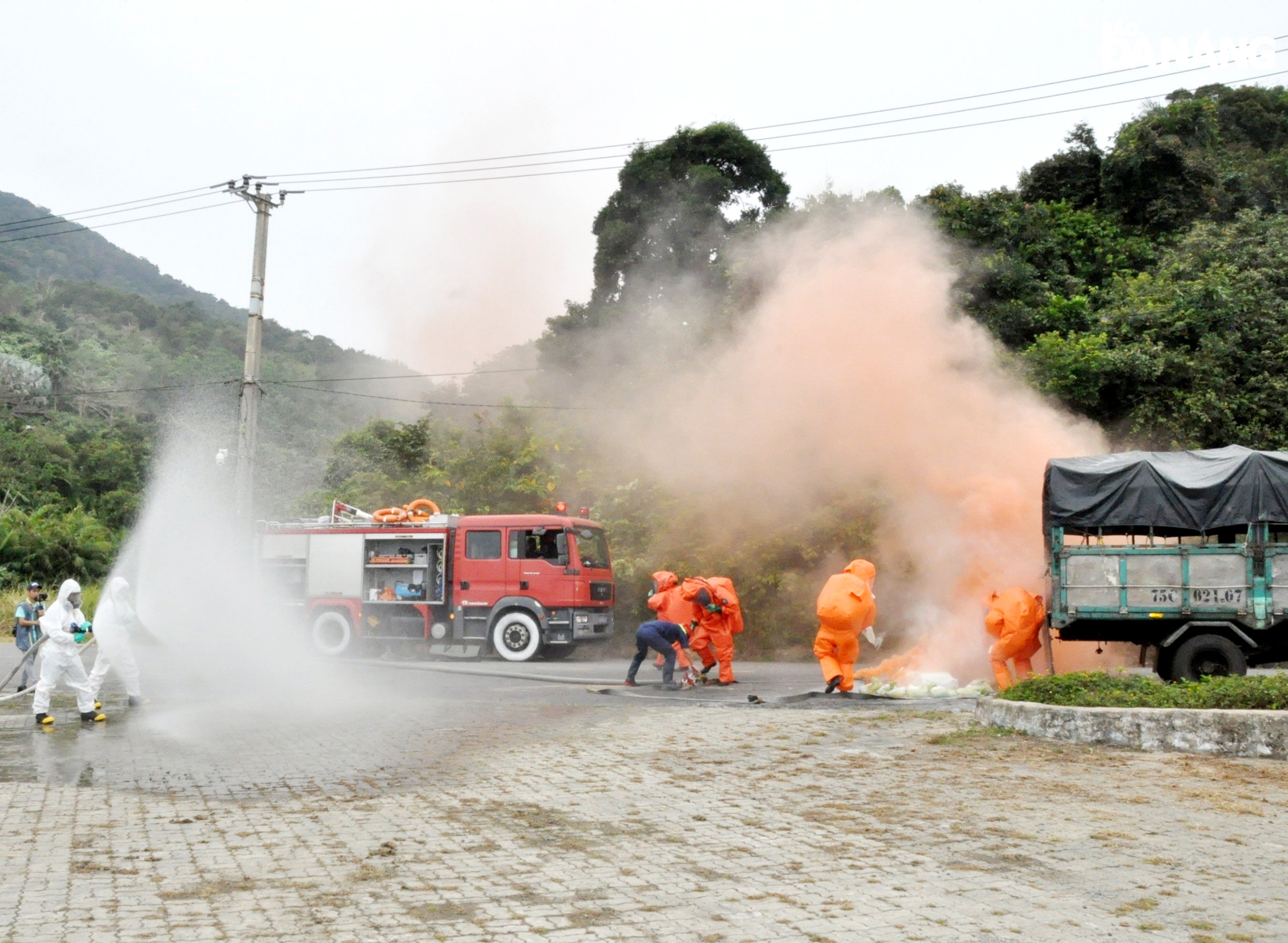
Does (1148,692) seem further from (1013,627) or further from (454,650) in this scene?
(454,650)

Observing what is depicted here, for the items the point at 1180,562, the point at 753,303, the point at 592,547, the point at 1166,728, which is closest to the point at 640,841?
the point at 1166,728

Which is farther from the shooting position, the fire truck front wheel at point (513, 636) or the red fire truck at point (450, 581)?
the fire truck front wheel at point (513, 636)

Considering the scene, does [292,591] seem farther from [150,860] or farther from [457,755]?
[150,860]

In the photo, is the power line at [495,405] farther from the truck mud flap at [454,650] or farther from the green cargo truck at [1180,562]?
the green cargo truck at [1180,562]

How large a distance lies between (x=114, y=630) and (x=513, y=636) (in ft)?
28.9

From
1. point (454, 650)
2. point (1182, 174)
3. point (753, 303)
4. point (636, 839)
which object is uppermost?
point (1182, 174)

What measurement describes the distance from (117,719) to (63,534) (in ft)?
78.8

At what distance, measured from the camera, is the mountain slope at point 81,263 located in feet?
285

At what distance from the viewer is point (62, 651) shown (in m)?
11.8

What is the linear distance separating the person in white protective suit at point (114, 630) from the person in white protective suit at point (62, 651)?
65cm

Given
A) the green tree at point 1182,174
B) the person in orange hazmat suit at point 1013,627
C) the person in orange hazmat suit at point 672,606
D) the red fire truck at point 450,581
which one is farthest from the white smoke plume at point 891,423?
the green tree at point 1182,174

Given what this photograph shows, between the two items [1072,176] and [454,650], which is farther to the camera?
[1072,176]

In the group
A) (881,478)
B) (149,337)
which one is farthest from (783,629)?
(149,337)

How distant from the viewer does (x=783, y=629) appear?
21750mm
